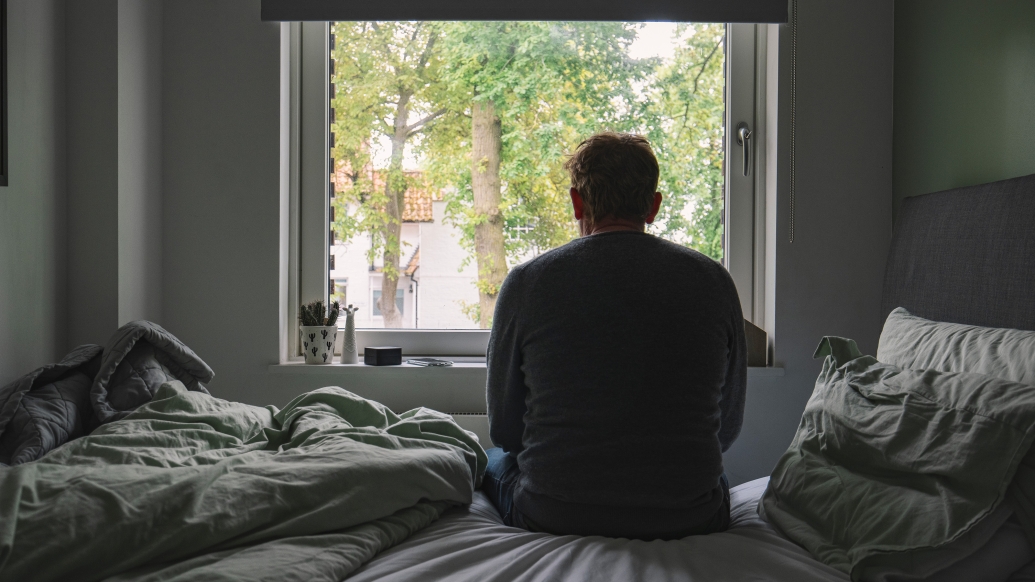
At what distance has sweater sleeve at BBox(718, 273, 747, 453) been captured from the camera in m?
1.34

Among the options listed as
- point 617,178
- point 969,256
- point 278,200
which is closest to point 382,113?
point 278,200

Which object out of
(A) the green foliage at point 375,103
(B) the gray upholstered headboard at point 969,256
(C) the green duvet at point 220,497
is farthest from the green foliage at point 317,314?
(B) the gray upholstered headboard at point 969,256

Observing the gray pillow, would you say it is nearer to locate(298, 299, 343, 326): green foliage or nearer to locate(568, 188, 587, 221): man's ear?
locate(568, 188, 587, 221): man's ear

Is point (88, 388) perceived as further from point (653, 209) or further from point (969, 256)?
point (969, 256)

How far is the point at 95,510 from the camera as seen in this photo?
94 cm

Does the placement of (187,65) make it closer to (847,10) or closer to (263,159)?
(263,159)

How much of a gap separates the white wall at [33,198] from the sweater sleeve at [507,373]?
1.27 m

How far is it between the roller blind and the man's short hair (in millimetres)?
964

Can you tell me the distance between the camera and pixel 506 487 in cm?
142

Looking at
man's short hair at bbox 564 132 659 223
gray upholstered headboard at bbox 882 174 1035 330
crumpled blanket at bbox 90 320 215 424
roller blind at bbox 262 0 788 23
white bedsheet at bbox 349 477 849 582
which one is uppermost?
roller blind at bbox 262 0 788 23

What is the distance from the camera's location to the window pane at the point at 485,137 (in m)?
2.43

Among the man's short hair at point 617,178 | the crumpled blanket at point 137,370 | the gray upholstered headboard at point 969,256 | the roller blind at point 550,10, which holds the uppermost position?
the roller blind at point 550,10

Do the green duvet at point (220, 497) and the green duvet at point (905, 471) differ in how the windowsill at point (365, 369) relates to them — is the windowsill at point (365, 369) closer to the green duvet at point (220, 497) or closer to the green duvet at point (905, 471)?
the green duvet at point (220, 497)

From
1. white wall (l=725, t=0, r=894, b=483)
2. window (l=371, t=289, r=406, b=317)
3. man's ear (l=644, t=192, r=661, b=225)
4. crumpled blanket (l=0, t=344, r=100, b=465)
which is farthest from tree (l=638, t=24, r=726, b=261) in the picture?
crumpled blanket (l=0, t=344, r=100, b=465)
